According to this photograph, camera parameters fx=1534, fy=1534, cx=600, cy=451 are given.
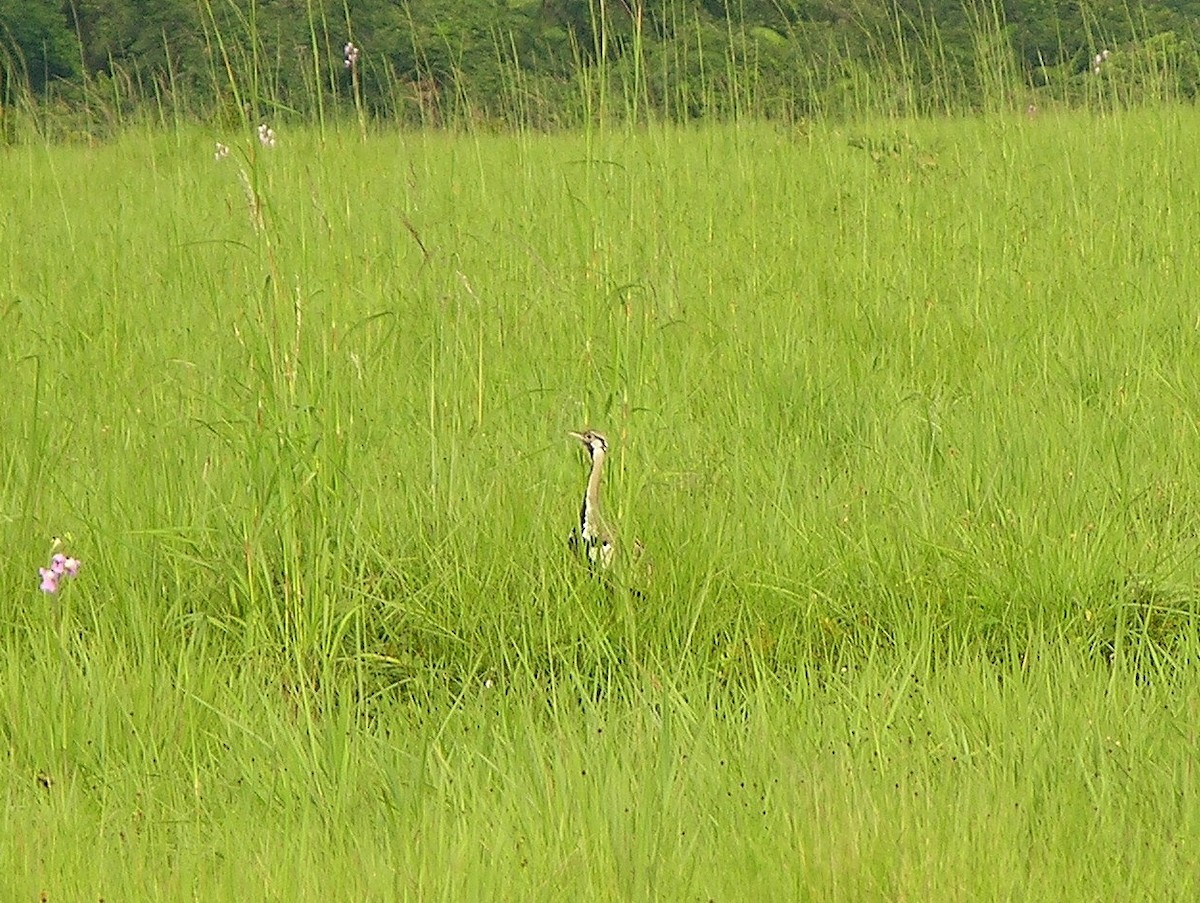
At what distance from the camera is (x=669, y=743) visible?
7.30ft

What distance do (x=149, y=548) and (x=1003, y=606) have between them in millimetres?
1672

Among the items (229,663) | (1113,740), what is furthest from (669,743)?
(229,663)

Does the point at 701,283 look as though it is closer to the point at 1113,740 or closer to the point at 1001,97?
the point at 1001,97

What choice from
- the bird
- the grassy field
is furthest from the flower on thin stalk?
the bird

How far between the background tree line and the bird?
759mm

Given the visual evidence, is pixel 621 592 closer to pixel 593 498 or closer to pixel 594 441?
pixel 593 498

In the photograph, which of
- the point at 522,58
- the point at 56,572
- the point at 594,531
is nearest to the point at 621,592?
the point at 594,531

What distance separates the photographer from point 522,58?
8984 mm

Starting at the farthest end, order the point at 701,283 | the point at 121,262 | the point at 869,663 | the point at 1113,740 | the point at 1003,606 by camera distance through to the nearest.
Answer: the point at 121,262
the point at 701,283
the point at 1003,606
the point at 869,663
the point at 1113,740

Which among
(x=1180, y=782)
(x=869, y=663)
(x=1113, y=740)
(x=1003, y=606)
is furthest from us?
(x=1003, y=606)

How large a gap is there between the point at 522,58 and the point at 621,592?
6.70 metres

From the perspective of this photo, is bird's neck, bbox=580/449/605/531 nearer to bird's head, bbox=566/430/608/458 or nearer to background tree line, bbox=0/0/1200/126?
bird's head, bbox=566/430/608/458

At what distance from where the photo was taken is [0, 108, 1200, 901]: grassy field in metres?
2.02

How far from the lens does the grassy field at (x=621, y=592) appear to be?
2.02 meters
